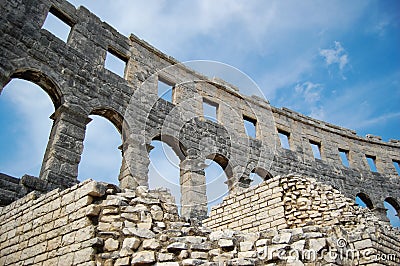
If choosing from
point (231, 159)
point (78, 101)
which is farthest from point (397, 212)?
point (78, 101)

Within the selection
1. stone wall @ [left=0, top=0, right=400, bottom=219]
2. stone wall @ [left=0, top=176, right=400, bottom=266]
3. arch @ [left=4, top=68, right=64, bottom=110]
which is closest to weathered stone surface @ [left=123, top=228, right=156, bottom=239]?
stone wall @ [left=0, top=176, right=400, bottom=266]

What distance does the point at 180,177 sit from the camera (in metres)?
10.6

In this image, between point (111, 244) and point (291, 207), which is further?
point (291, 207)

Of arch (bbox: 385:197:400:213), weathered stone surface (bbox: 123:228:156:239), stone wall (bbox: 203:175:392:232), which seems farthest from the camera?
arch (bbox: 385:197:400:213)

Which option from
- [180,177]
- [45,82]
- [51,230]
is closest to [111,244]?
[51,230]

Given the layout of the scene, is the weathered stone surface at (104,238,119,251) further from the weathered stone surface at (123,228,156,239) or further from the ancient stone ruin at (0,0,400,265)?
the weathered stone surface at (123,228,156,239)

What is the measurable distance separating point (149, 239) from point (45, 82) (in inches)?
257

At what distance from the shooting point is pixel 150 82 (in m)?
11.7

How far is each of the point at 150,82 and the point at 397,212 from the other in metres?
15.4

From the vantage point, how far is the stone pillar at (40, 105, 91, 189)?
7219 millimetres

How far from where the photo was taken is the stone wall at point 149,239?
3607 mm

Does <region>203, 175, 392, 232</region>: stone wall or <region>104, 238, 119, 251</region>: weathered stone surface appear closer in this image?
<region>104, 238, 119, 251</region>: weathered stone surface

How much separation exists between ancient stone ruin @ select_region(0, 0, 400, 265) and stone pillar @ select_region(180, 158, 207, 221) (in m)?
0.05

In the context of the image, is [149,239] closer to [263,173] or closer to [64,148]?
[64,148]
